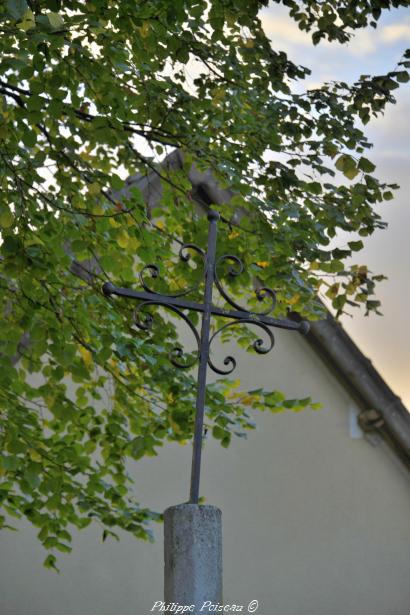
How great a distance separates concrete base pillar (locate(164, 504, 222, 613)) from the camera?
404 centimetres

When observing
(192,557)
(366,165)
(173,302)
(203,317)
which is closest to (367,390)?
(366,165)

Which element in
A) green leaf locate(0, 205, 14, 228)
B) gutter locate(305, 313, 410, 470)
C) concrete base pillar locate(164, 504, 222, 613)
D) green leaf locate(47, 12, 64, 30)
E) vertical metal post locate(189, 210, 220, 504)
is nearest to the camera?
concrete base pillar locate(164, 504, 222, 613)

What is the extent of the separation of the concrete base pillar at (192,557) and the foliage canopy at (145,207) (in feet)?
7.54

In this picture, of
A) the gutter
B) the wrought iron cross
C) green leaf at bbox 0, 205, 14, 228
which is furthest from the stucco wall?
the wrought iron cross

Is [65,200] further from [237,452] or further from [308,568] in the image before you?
[308,568]

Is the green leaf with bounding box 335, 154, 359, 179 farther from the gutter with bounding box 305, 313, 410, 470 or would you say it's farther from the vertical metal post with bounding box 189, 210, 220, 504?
the gutter with bounding box 305, 313, 410, 470

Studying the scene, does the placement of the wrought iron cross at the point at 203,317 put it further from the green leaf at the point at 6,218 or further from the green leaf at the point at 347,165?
the green leaf at the point at 347,165

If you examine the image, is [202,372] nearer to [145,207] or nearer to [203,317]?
Result: [203,317]

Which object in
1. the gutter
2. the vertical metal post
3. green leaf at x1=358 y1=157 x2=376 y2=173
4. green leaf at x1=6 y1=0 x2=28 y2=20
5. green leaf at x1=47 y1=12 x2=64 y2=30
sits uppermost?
the gutter

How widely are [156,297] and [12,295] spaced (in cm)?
275

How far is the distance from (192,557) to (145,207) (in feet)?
11.4

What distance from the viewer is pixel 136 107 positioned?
689 cm

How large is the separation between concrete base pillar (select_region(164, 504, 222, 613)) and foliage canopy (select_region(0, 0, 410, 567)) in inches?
90.4

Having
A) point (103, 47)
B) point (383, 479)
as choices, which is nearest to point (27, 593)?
point (383, 479)
